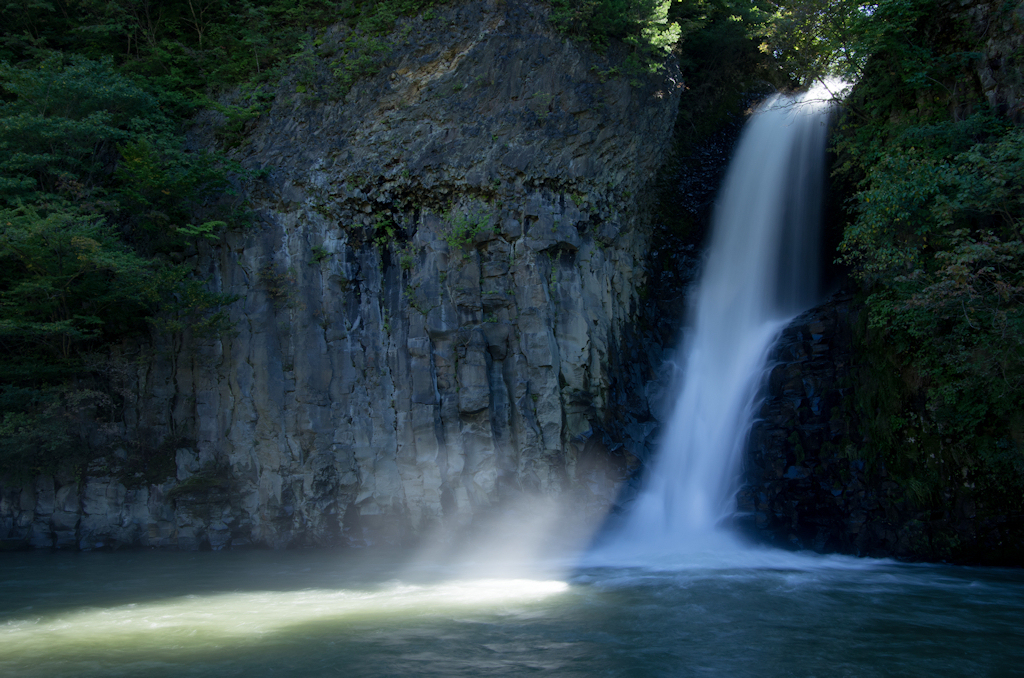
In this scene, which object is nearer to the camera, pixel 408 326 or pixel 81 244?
pixel 81 244

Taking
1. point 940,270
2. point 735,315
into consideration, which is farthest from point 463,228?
point 940,270

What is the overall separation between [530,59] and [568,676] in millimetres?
14243

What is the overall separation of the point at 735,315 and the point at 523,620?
10.7m

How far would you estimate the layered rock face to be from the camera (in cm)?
1577

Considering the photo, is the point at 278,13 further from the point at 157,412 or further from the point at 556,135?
the point at 157,412

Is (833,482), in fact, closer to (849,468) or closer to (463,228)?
(849,468)

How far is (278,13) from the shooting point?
18875 millimetres

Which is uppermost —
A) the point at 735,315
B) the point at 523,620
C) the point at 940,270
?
the point at 735,315

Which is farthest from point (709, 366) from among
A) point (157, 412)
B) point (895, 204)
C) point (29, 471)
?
point (29, 471)

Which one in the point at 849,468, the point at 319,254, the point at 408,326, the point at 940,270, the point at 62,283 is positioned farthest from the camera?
the point at 319,254

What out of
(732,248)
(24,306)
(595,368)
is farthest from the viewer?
(732,248)

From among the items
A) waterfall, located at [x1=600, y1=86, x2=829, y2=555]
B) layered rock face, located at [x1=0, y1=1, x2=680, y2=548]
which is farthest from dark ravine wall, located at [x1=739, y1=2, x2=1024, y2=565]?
layered rock face, located at [x1=0, y1=1, x2=680, y2=548]

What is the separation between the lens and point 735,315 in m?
17.6

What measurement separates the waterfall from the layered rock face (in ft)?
3.98
